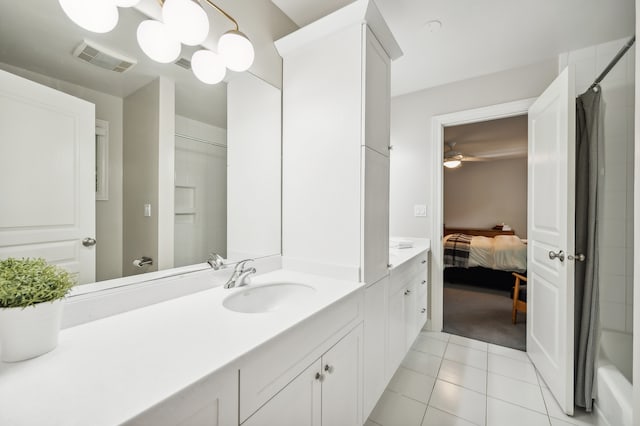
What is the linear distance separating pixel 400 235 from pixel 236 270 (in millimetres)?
1998

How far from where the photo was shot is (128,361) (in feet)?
2.07

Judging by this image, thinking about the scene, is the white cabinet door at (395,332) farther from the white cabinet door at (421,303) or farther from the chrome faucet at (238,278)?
the chrome faucet at (238,278)

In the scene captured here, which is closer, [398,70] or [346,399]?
[346,399]

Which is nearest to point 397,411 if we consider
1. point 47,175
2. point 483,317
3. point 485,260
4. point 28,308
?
point 28,308

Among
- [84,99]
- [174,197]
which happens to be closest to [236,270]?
[174,197]

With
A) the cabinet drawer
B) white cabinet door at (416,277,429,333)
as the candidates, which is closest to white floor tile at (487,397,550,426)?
white cabinet door at (416,277,429,333)

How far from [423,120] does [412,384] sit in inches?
92.1

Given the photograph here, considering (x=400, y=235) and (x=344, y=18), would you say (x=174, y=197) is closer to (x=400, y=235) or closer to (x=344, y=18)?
(x=344, y=18)

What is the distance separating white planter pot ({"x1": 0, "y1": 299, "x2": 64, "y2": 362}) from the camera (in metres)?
0.60

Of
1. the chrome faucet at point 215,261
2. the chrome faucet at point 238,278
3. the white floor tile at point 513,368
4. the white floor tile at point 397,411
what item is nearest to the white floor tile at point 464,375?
the white floor tile at point 513,368

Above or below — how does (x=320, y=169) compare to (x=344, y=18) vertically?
below

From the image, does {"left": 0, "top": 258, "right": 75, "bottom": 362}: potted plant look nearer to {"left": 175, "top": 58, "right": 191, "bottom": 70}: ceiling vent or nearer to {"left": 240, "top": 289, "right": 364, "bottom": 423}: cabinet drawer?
{"left": 240, "top": 289, "right": 364, "bottom": 423}: cabinet drawer

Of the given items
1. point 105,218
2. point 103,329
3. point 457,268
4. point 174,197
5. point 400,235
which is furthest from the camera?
point 457,268

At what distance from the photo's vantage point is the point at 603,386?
1471 millimetres
